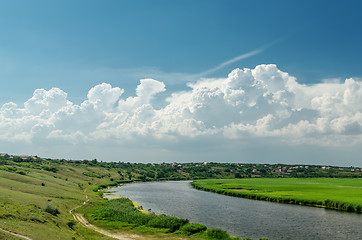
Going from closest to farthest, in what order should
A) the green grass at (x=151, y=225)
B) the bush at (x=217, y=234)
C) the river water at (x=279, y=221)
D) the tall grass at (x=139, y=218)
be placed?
1. the bush at (x=217, y=234)
2. the green grass at (x=151, y=225)
3. the tall grass at (x=139, y=218)
4. the river water at (x=279, y=221)

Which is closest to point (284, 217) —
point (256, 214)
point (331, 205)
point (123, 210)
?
point (256, 214)

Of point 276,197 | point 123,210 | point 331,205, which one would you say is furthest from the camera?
point 276,197

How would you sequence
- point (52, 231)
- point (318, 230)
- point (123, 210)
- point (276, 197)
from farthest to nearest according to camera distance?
point (276, 197) < point (123, 210) < point (318, 230) < point (52, 231)

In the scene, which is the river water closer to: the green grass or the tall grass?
the green grass

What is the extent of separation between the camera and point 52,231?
4059cm

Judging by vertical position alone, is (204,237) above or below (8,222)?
below

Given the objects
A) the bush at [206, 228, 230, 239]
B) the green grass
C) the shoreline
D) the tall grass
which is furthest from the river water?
the tall grass

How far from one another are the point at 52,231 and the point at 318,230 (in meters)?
55.3

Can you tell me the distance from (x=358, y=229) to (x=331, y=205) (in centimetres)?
3269

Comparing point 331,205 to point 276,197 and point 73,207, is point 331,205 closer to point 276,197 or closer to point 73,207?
point 276,197

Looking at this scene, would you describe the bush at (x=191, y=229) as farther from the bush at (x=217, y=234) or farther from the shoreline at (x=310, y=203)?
the shoreline at (x=310, y=203)

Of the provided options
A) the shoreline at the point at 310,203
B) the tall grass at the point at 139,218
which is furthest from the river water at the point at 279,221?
the tall grass at the point at 139,218

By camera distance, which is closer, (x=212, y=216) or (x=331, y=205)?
(x=212, y=216)

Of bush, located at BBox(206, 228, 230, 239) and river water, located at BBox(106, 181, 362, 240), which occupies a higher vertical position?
bush, located at BBox(206, 228, 230, 239)
